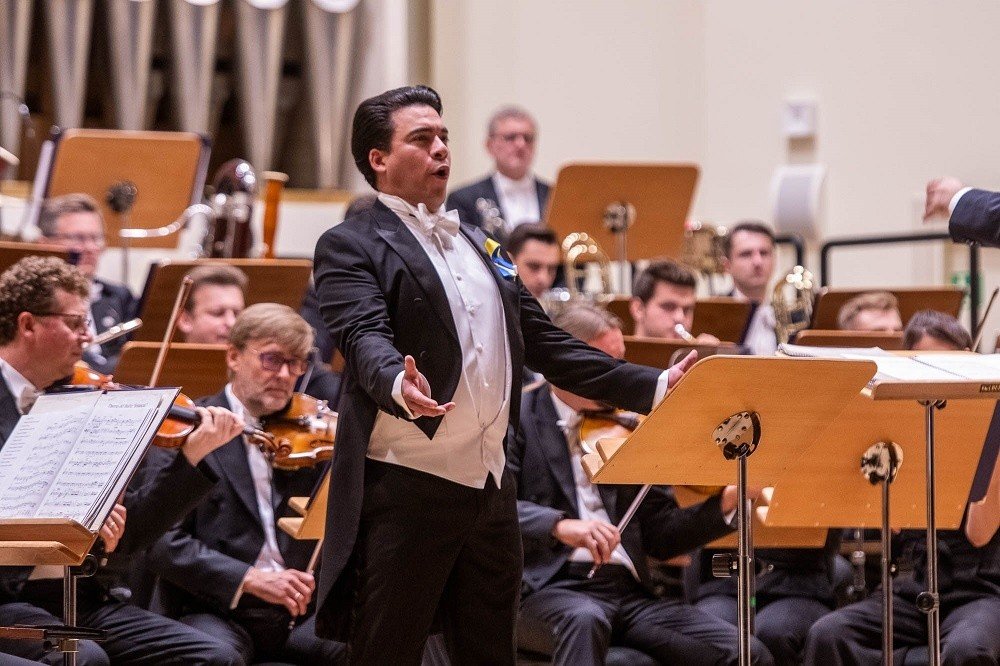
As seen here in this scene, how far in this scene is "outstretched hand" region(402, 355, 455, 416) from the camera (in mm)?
2604

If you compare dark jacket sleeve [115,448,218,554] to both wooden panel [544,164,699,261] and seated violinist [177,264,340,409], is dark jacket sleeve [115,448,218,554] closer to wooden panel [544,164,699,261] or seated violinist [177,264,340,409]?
seated violinist [177,264,340,409]

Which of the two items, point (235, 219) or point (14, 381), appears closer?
point (14, 381)

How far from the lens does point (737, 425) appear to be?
3.03 meters

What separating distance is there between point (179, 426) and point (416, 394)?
3.76ft

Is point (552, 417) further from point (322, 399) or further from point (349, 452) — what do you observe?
point (349, 452)

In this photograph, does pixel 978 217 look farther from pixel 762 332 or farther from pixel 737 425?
pixel 762 332

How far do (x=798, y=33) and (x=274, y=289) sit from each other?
3.88m

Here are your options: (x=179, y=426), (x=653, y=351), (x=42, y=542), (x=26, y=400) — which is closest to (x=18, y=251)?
(x=26, y=400)

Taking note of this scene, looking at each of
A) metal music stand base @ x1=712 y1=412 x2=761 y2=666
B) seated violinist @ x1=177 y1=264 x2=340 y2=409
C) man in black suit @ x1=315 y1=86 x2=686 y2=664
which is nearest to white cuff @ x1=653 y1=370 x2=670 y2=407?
man in black suit @ x1=315 y1=86 x2=686 y2=664

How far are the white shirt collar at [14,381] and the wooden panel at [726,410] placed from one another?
1.45 meters

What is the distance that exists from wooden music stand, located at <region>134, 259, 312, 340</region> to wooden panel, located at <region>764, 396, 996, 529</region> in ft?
6.89

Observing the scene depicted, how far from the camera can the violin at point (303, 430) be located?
12.8 ft

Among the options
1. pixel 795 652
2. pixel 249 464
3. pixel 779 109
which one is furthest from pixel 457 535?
pixel 779 109

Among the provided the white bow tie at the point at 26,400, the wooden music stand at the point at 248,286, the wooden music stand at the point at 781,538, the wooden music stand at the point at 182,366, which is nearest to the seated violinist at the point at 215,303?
the wooden music stand at the point at 248,286
